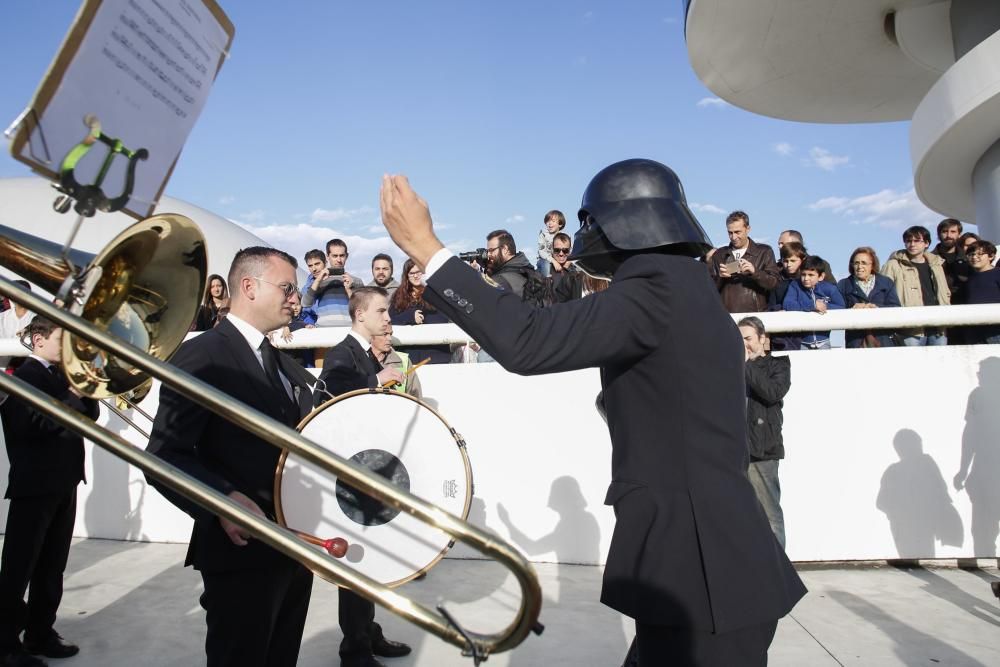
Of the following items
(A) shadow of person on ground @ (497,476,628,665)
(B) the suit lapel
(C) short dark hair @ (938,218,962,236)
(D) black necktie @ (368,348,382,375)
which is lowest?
(A) shadow of person on ground @ (497,476,628,665)

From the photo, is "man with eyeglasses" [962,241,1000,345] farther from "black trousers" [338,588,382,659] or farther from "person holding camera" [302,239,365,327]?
"person holding camera" [302,239,365,327]

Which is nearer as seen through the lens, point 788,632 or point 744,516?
point 744,516

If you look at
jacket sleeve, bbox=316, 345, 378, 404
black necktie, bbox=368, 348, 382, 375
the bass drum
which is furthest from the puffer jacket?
the bass drum

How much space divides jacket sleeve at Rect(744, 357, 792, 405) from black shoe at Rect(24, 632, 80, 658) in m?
4.67

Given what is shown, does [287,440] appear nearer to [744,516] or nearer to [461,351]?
[744,516]

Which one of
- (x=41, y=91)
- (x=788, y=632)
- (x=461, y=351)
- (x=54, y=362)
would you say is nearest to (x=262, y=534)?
(x=41, y=91)

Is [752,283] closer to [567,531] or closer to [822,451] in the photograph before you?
[822,451]

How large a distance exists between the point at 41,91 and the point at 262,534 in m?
1.01

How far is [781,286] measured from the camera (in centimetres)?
688

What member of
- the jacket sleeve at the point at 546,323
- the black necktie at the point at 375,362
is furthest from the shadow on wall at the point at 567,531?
the jacket sleeve at the point at 546,323

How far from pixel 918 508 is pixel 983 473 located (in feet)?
1.96

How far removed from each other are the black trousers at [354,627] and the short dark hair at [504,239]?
11.7 ft

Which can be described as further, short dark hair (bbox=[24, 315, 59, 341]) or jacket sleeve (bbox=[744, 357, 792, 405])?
jacket sleeve (bbox=[744, 357, 792, 405])

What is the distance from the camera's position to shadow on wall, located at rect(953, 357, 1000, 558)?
5895mm
